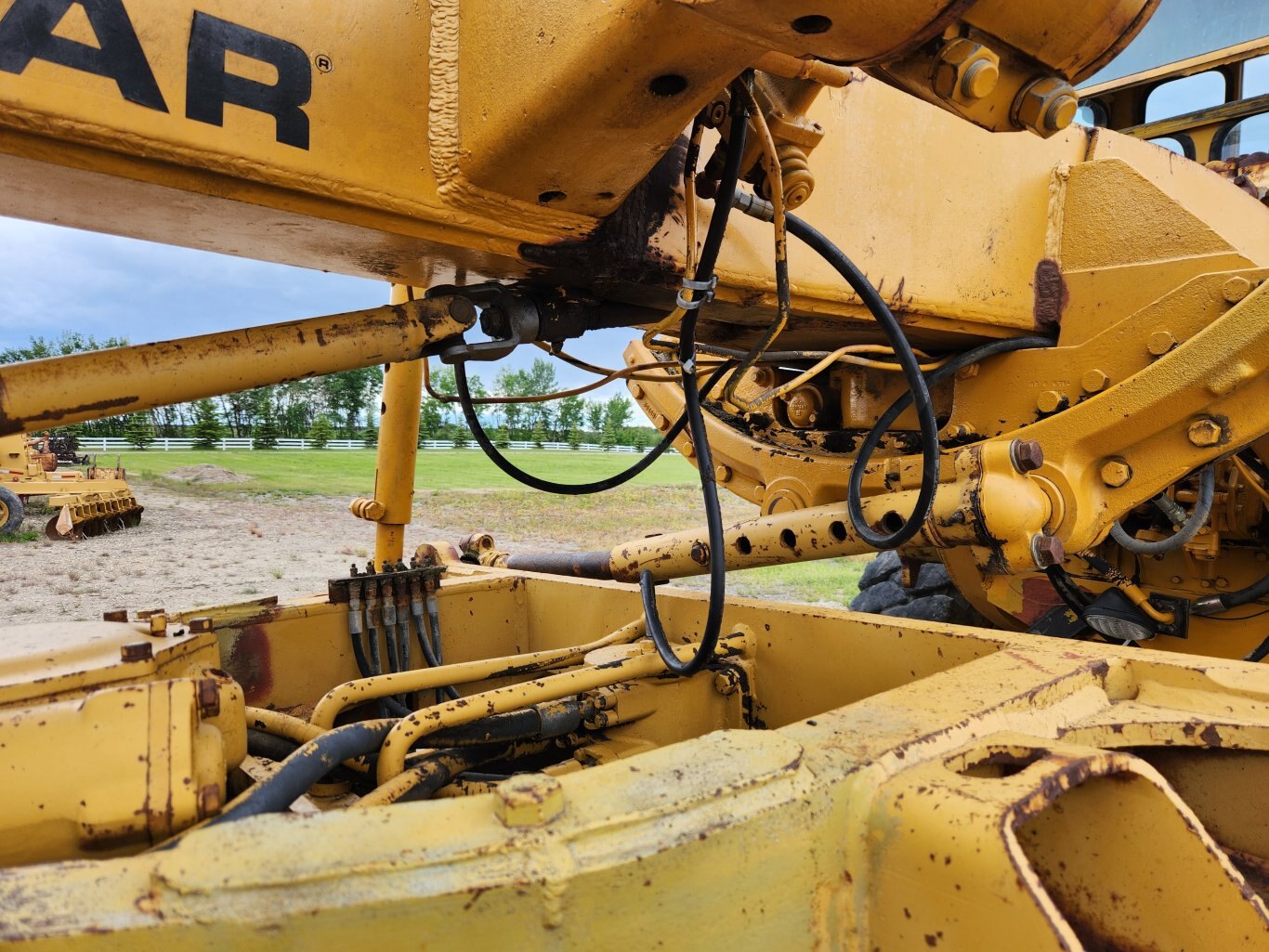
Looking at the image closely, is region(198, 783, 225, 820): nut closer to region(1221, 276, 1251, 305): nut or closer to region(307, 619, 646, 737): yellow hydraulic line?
region(307, 619, 646, 737): yellow hydraulic line

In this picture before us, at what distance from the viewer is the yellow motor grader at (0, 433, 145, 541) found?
10.1 meters

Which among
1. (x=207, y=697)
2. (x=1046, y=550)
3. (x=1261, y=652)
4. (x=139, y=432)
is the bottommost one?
(x=1261, y=652)

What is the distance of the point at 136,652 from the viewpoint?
50.1 inches

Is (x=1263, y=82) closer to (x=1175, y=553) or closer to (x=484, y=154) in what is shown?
(x=1175, y=553)

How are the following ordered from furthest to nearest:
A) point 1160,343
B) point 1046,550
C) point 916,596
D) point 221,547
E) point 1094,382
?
1. point 221,547
2. point 916,596
3. point 1094,382
4. point 1160,343
5. point 1046,550

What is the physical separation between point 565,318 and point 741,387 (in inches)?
67.1

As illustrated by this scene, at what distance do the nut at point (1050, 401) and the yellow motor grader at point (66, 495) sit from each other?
10.8 meters

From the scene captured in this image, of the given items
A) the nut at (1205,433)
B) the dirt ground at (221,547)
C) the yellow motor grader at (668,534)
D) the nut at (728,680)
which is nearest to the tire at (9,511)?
the dirt ground at (221,547)

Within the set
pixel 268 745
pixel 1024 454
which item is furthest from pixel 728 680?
pixel 268 745

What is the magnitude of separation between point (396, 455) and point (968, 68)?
2.12 metres

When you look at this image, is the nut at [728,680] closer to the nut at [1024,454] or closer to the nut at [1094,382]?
the nut at [1024,454]

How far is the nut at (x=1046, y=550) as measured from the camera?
86.6 inches

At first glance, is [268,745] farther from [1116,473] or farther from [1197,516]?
[1197,516]

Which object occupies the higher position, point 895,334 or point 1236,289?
point 1236,289
